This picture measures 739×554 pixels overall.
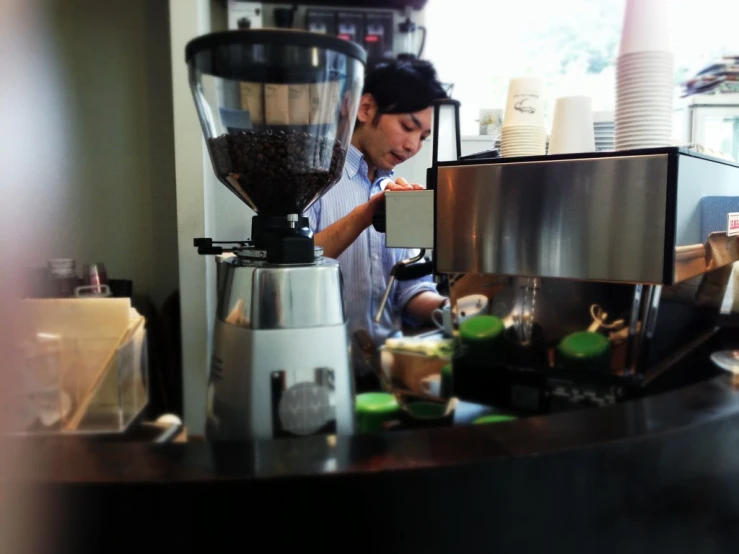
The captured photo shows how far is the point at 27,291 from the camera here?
1.14 feet

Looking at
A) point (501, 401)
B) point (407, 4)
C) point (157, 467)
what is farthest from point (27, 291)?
point (407, 4)

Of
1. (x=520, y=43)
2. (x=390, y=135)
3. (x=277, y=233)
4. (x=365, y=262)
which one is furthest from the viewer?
(x=520, y=43)

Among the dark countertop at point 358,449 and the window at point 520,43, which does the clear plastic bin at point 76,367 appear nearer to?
the dark countertop at point 358,449

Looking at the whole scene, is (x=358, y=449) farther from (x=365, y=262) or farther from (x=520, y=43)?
(x=520, y=43)

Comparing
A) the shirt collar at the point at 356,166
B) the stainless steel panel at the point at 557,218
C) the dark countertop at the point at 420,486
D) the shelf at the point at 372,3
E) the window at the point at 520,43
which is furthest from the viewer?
the shelf at the point at 372,3

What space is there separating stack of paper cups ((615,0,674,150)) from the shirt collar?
0.32 metres

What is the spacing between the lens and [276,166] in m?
0.49

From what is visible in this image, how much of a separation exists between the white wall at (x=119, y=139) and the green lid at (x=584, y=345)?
471 millimetres

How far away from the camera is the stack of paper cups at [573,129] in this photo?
1.91 feet

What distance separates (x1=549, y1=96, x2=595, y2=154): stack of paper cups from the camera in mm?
583

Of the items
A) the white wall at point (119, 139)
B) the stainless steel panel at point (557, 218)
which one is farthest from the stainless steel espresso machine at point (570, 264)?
the white wall at point (119, 139)

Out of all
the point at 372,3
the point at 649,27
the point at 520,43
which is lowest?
the point at 649,27

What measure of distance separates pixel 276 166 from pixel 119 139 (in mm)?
474

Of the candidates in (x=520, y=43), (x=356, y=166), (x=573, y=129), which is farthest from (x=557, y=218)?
(x=520, y=43)
